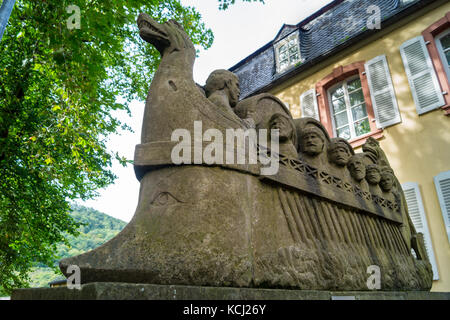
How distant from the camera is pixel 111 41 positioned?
430cm

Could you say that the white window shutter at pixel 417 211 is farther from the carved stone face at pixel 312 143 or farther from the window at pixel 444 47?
the carved stone face at pixel 312 143

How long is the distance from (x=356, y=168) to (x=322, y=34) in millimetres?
7328

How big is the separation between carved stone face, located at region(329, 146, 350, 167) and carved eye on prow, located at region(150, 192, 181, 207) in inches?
77.5

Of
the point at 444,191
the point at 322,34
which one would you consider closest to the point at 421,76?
the point at 444,191

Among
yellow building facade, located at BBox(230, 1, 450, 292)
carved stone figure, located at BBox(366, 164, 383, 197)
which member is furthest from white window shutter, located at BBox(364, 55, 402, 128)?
carved stone figure, located at BBox(366, 164, 383, 197)

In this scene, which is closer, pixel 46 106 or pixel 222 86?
pixel 222 86

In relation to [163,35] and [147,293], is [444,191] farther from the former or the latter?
[147,293]

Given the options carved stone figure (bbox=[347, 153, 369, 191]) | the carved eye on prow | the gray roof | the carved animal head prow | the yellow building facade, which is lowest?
the carved eye on prow

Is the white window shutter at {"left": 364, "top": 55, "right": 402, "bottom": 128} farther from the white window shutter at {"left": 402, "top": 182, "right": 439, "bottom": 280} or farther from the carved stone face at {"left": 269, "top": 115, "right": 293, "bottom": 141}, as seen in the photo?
the carved stone face at {"left": 269, "top": 115, "right": 293, "bottom": 141}

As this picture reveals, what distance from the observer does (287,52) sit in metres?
10.0

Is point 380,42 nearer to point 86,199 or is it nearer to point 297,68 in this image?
point 297,68

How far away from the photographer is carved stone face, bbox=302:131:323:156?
9.36 ft

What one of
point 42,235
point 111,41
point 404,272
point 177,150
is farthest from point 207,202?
point 42,235
